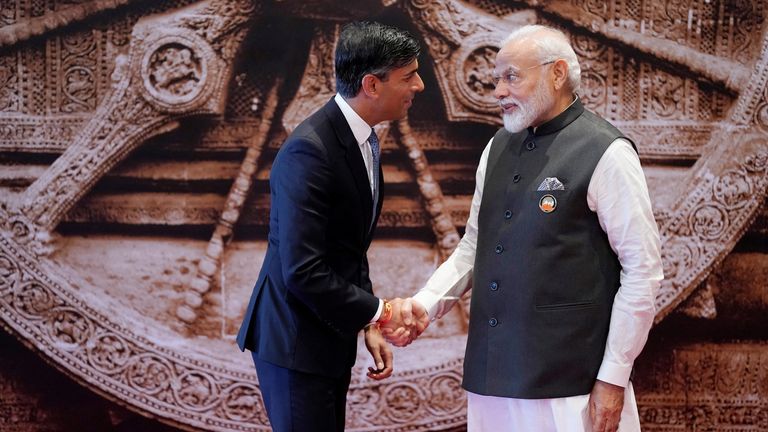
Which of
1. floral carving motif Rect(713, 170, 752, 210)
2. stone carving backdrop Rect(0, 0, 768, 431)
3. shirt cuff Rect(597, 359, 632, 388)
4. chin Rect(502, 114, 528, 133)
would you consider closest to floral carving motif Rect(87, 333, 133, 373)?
stone carving backdrop Rect(0, 0, 768, 431)

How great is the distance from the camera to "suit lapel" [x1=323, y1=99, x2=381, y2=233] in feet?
6.31

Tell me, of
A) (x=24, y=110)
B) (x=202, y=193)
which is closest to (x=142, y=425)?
(x=202, y=193)

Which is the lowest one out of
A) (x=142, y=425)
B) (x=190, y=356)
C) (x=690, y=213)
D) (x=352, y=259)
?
(x=142, y=425)

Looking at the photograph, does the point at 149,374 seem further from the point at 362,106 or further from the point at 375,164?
the point at 362,106

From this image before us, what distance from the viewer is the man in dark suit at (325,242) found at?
1.83m

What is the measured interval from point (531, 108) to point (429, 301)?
1.97 feet

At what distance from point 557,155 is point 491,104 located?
4.27ft

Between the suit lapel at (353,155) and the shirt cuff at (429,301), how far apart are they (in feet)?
1.15

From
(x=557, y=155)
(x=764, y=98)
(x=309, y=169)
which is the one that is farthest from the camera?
(x=764, y=98)

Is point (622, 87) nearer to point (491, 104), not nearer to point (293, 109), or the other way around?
point (491, 104)

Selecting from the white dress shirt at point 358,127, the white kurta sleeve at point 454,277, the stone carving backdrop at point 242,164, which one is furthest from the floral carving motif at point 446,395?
the white dress shirt at point 358,127

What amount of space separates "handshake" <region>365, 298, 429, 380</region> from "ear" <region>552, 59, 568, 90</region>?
0.69m

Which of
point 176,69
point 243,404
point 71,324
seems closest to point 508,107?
point 176,69

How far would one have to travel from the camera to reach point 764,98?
3207 mm
